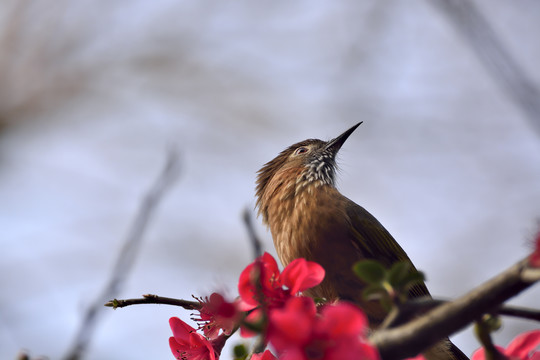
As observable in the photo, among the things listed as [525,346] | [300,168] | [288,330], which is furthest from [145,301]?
[300,168]

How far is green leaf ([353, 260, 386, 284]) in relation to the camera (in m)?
0.99

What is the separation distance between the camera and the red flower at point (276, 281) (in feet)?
4.37

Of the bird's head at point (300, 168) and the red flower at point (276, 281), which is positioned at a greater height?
the bird's head at point (300, 168)

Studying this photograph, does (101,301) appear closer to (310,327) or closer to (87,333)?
(87,333)

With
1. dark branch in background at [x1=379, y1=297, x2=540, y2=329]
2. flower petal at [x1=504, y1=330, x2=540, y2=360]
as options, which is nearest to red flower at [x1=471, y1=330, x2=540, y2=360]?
flower petal at [x1=504, y1=330, x2=540, y2=360]

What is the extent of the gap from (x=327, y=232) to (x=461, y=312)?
2335 millimetres

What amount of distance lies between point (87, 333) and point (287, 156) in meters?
2.51

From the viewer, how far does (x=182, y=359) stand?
161cm

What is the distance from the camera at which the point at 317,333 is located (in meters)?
0.91

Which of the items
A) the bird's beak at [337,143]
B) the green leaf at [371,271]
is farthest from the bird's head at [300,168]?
the green leaf at [371,271]

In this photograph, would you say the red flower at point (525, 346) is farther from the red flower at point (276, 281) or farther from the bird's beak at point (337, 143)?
the bird's beak at point (337, 143)

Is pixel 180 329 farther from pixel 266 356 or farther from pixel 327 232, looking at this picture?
pixel 327 232

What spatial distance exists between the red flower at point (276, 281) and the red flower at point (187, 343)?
29 cm

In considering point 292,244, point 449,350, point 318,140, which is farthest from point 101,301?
point 318,140
